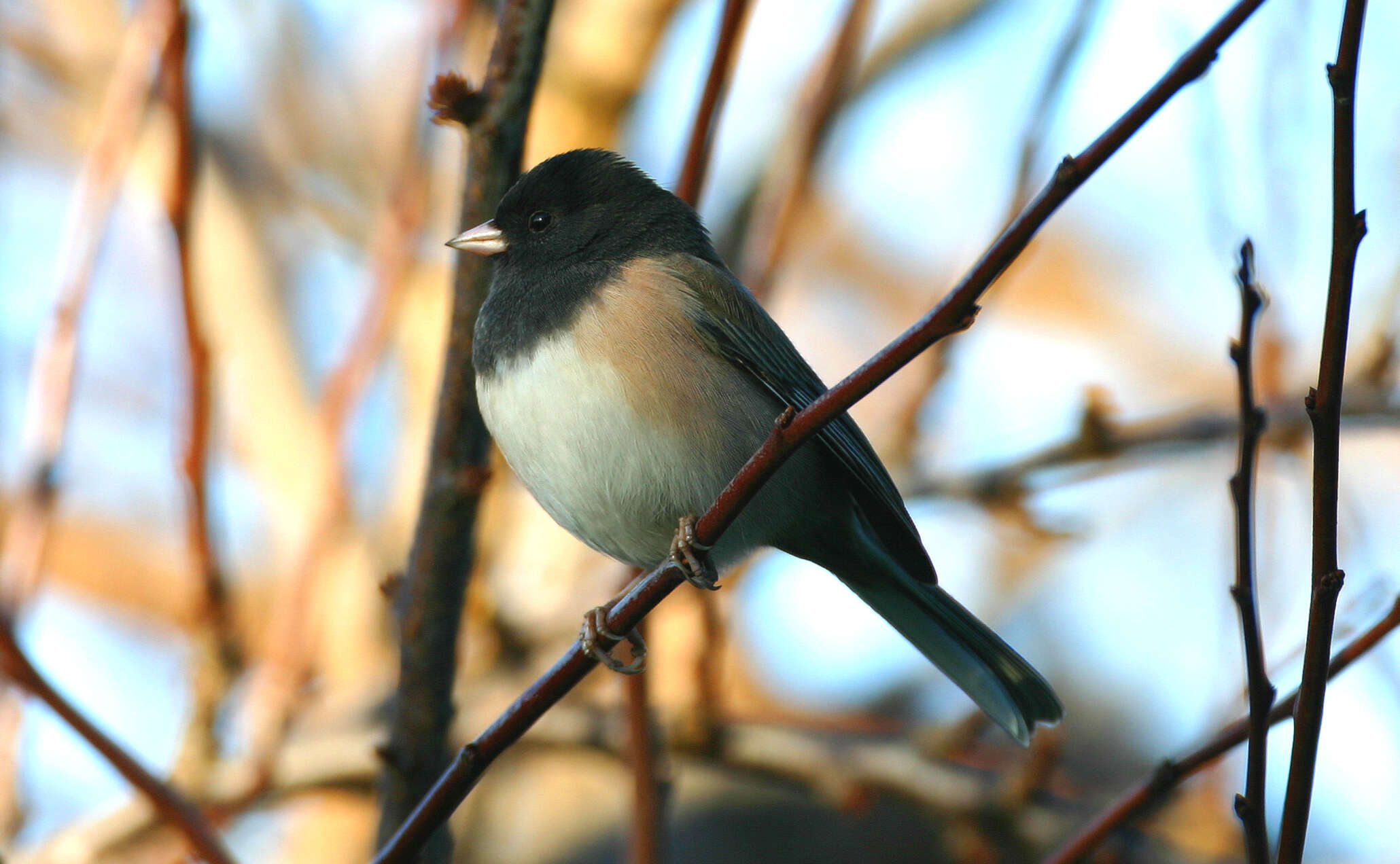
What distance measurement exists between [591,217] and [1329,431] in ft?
5.07

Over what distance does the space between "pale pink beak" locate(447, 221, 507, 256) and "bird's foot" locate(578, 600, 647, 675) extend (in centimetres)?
64

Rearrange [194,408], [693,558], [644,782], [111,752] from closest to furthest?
1. [111,752]
2. [693,558]
3. [644,782]
4. [194,408]

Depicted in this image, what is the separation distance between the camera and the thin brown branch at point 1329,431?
96cm

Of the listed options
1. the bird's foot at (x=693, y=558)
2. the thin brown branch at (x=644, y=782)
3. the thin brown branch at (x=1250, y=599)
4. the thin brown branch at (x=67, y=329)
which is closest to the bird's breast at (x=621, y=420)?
the bird's foot at (x=693, y=558)

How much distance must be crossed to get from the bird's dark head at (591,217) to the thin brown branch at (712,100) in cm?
13

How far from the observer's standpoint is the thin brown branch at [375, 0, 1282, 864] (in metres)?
0.98

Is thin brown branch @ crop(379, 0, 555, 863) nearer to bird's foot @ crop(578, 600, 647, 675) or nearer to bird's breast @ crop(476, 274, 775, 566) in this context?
bird's breast @ crop(476, 274, 775, 566)

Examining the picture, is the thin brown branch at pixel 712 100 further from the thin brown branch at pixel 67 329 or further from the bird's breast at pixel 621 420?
the thin brown branch at pixel 67 329

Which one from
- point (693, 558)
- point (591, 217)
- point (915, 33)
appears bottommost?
point (693, 558)

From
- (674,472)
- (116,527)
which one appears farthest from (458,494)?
(116,527)

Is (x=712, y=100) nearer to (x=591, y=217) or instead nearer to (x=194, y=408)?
(x=591, y=217)

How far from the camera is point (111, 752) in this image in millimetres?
1557

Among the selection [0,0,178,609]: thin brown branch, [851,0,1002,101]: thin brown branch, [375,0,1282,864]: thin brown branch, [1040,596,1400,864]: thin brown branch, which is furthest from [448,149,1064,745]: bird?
[851,0,1002,101]: thin brown branch

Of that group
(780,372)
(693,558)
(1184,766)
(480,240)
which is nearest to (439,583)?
(693,558)
